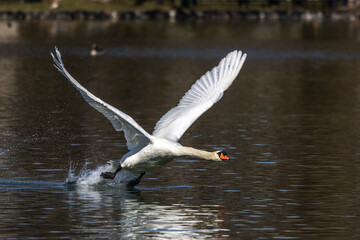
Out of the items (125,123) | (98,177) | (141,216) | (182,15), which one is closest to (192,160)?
(98,177)

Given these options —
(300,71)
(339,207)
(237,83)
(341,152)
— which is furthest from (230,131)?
(300,71)

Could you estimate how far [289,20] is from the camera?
134 m

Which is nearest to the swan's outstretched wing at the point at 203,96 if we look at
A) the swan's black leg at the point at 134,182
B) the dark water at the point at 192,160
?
the swan's black leg at the point at 134,182

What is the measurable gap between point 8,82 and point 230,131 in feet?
56.9

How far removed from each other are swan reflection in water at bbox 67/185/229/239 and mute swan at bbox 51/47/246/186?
1.93ft

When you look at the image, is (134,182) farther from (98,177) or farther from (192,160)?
(192,160)

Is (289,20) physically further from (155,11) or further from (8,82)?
(8,82)

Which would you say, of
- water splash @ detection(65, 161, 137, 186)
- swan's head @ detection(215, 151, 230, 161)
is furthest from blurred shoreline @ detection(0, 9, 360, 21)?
swan's head @ detection(215, 151, 230, 161)

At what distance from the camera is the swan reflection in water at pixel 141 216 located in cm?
1484

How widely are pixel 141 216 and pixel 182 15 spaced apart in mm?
119983

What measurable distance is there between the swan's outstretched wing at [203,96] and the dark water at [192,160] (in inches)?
49.1

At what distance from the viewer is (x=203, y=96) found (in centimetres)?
1872

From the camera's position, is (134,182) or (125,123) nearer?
(125,123)

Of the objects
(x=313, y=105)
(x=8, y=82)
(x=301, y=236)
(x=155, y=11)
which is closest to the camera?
(x=301, y=236)
